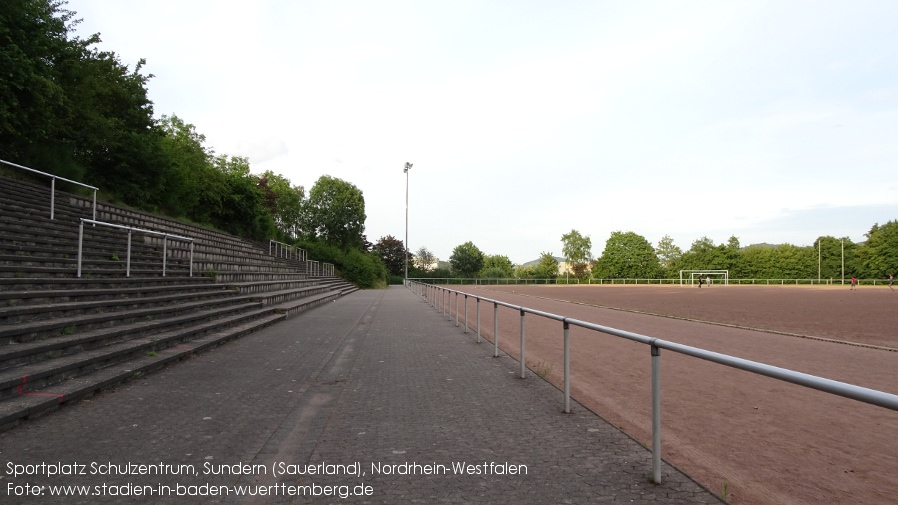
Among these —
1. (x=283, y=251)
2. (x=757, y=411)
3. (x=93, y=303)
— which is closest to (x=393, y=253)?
(x=283, y=251)

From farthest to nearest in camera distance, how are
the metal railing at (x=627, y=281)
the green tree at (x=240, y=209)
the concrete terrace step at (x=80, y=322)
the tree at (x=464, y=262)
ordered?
the tree at (x=464, y=262), the metal railing at (x=627, y=281), the green tree at (x=240, y=209), the concrete terrace step at (x=80, y=322)

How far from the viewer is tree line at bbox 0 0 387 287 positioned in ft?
52.4

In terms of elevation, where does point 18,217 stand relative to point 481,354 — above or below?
above

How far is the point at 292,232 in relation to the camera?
2908 inches

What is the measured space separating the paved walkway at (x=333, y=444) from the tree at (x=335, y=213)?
59167 mm

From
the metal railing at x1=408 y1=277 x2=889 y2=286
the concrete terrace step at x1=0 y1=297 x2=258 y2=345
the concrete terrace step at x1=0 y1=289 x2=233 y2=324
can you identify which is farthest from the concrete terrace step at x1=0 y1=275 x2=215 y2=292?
the metal railing at x1=408 y1=277 x2=889 y2=286

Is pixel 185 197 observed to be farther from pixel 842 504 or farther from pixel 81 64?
pixel 842 504

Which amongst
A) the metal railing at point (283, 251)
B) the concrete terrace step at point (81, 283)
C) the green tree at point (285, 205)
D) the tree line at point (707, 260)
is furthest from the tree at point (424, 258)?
the concrete terrace step at point (81, 283)

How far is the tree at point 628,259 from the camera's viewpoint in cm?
10325

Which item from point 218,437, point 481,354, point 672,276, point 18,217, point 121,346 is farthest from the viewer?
point 672,276

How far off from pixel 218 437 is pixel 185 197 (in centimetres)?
3336

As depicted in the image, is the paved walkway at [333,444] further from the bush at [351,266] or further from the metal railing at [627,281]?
the metal railing at [627,281]

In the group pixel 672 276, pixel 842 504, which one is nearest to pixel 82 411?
pixel 842 504

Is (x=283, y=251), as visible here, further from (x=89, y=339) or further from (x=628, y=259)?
(x=628, y=259)
